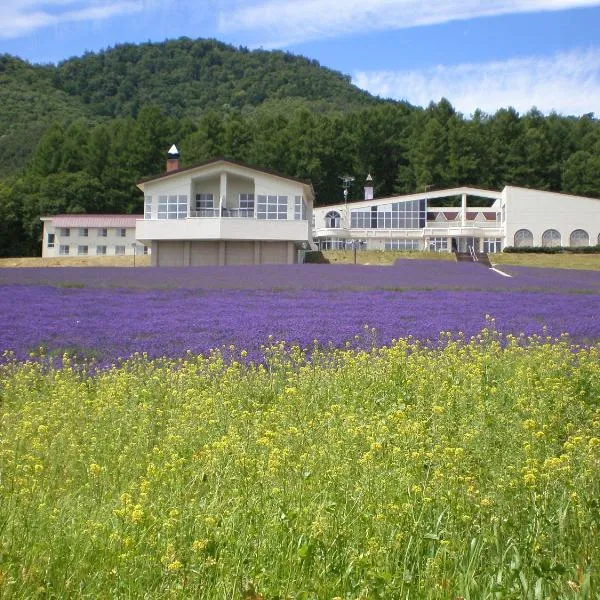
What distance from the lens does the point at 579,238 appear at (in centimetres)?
7225

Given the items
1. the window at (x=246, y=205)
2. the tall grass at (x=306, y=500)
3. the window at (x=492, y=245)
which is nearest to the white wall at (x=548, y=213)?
the window at (x=492, y=245)

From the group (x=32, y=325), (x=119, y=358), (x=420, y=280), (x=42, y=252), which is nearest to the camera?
(x=119, y=358)

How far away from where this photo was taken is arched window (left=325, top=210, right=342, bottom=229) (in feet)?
262

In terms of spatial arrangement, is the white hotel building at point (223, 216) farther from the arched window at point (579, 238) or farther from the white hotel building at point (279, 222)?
the arched window at point (579, 238)

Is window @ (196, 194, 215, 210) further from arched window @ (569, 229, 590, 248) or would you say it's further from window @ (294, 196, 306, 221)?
arched window @ (569, 229, 590, 248)

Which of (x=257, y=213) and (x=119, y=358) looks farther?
(x=257, y=213)

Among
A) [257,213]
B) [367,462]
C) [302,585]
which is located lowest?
[302,585]

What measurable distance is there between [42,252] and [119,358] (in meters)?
70.3

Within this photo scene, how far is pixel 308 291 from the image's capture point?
30594mm

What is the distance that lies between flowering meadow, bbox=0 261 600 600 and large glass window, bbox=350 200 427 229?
216ft

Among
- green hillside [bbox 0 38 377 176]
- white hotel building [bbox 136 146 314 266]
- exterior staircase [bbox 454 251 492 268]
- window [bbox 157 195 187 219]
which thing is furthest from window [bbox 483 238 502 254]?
green hillside [bbox 0 38 377 176]

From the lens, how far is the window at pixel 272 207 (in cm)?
5947

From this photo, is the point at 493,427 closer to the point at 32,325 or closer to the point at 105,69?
the point at 32,325

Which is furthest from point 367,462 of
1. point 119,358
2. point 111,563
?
point 119,358
